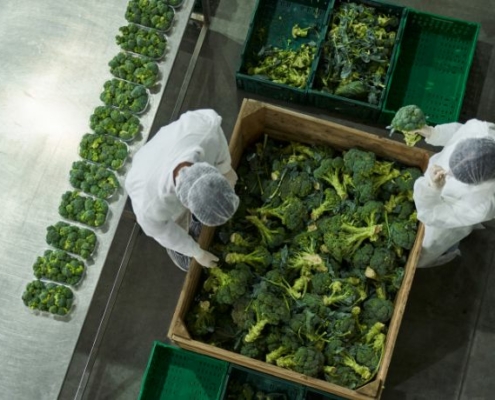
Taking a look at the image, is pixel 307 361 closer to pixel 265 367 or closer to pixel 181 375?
pixel 265 367

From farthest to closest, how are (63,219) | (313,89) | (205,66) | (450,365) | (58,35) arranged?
1. (205,66)
2. (313,89)
3. (450,365)
4. (58,35)
5. (63,219)

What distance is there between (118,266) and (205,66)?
1.80m

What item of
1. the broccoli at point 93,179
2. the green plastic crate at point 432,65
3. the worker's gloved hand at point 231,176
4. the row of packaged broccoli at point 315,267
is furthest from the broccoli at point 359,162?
the broccoli at point 93,179

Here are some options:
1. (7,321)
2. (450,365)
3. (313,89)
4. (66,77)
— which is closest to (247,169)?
(313,89)

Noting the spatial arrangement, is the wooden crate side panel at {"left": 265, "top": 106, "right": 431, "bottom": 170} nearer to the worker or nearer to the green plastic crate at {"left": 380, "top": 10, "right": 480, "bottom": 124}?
the worker

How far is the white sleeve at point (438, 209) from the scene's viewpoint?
11.1 ft

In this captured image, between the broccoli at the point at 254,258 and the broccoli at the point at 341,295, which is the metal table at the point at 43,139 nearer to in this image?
the broccoli at the point at 254,258

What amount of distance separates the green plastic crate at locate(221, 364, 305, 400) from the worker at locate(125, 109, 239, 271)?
1004 millimetres

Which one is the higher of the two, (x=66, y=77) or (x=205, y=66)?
(x=205, y=66)

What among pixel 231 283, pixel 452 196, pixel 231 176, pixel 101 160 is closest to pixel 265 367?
pixel 231 283

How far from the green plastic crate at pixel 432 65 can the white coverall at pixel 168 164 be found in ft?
6.04

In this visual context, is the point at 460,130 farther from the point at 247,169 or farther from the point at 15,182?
the point at 15,182

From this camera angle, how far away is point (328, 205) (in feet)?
12.7

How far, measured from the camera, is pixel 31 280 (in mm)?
3645
